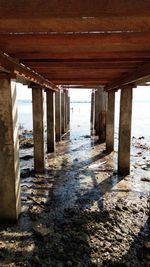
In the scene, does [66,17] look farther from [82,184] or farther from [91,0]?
[82,184]

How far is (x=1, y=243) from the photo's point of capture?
5262mm

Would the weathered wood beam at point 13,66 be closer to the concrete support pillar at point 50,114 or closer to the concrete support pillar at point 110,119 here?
the concrete support pillar at point 50,114

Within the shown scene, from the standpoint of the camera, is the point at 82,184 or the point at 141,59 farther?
the point at 82,184

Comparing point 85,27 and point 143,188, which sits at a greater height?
point 85,27

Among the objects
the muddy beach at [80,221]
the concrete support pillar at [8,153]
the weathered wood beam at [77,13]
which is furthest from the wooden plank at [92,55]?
the muddy beach at [80,221]

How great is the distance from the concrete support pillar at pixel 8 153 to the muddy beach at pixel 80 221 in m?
0.46

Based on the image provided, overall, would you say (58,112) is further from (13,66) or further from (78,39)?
(78,39)

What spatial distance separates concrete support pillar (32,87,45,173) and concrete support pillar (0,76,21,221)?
3.72 meters

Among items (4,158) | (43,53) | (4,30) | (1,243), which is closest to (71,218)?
(1,243)

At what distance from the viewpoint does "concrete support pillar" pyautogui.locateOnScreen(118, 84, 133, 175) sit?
917 cm

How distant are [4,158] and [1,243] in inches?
69.2

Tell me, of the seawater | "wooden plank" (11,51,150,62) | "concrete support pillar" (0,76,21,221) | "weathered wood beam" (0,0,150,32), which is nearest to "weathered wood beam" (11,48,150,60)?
"wooden plank" (11,51,150,62)

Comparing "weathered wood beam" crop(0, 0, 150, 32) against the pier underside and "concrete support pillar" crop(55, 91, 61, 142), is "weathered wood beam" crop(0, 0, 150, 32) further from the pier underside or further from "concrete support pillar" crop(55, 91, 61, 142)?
"concrete support pillar" crop(55, 91, 61, 142)

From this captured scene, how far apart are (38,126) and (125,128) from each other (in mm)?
3249
